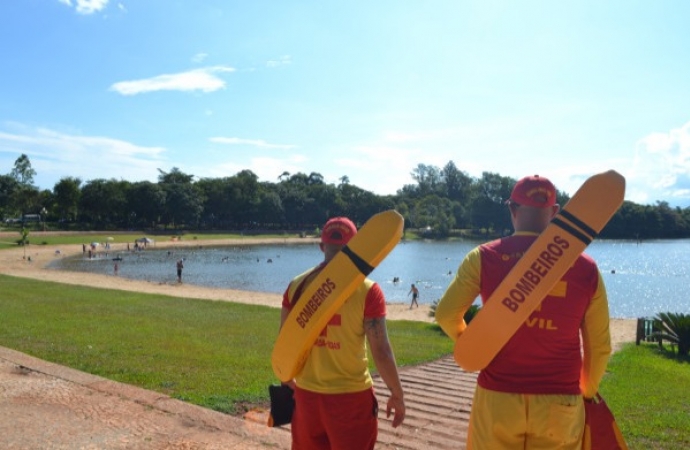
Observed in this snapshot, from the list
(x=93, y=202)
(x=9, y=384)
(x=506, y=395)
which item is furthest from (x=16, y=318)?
(x=93, y=202)

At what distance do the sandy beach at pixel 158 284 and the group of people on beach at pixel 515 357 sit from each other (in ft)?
40.9

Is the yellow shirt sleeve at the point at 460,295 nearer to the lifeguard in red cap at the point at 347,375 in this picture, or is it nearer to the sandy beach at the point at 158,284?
the lifeguard in red cap at the point at 347,375

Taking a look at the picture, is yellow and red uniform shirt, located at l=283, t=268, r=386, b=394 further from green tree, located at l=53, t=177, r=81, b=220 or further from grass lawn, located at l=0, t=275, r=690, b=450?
green tree, located at l=53, t=177, r=81, b=220

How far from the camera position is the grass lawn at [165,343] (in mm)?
7199

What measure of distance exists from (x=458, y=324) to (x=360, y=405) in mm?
792

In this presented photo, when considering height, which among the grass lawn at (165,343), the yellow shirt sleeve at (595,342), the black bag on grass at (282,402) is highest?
the yellow shirt sleeve at (595,342)

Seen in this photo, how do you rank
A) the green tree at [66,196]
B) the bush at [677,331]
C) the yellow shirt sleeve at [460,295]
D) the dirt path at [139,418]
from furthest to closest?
the green tree at [66,196] < the bush at [677,331] < the dirt path at [139,418] < the yellow shirt sleeve at [460,295]

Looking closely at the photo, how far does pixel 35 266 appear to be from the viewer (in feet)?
148

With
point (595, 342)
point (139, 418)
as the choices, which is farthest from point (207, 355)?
point (595, 342)

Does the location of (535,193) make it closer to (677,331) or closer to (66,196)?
(677,331)

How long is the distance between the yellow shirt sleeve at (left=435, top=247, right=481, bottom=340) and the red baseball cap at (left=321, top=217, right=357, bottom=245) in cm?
78

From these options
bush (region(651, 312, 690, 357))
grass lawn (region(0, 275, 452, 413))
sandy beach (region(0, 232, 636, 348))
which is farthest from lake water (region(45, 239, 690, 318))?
grass lawn (region(0, 275, 452, 413))

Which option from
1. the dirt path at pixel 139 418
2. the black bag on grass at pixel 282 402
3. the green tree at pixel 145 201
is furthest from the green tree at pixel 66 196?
the black bag on grass at pixel 282 402

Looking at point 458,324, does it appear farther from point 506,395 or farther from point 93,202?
point 93,202
